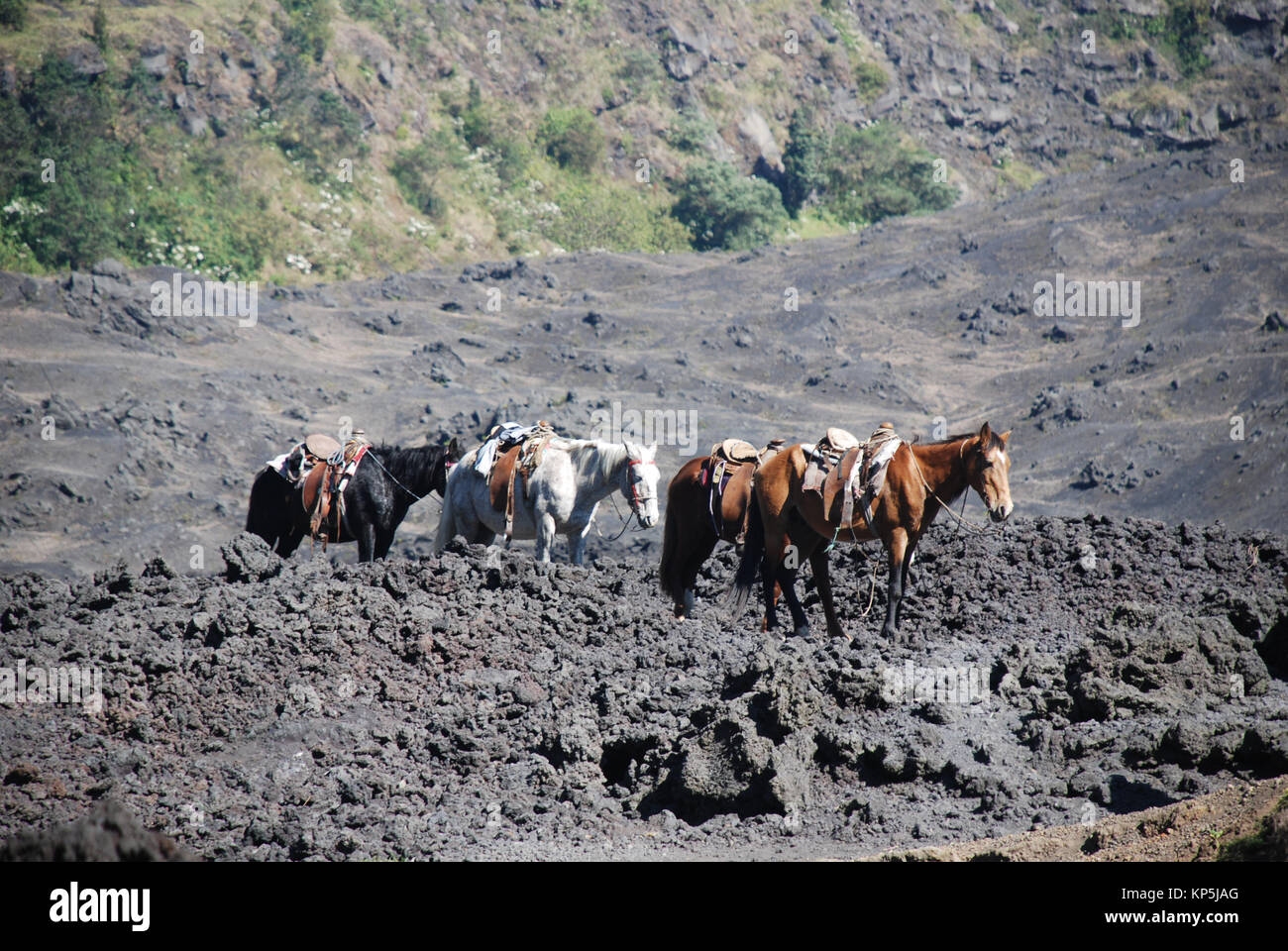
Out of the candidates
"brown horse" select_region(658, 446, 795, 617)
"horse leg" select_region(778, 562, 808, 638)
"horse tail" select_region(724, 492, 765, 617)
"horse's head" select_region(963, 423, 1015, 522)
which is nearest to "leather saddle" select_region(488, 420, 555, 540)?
"brown horse" select_region(658, 446, 795, 617)

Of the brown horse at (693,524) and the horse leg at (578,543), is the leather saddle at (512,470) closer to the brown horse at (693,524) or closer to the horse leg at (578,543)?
the horse leg at (578,543)

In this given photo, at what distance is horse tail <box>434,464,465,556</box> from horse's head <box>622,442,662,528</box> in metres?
2.36

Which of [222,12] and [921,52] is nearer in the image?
[222,12]

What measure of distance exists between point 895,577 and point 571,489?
3839 mm

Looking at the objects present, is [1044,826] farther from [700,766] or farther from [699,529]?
[699,529]

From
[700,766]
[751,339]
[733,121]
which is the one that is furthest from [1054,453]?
[733,121]

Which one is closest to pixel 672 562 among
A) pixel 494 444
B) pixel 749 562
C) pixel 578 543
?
pixel 749 562

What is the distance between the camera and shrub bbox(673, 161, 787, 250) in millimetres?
49625

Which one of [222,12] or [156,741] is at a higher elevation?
[222,12]

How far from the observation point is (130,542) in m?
19.9

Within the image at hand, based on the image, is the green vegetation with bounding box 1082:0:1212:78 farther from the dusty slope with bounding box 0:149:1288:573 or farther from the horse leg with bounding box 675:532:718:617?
the horse leg with bounding box 675:532:718:617

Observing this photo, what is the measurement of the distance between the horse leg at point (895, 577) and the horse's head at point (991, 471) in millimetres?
788

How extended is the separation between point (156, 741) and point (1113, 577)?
8.85 meters

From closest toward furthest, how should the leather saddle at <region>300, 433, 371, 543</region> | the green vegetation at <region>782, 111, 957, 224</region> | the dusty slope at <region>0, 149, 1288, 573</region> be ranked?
the leather saddle at <region>300, 433, 371, 543</region>, the dusty slope at <region>0, 149, 1288, 573</region>, the green vegetation at <region>782, 111, 957, 224</region>
